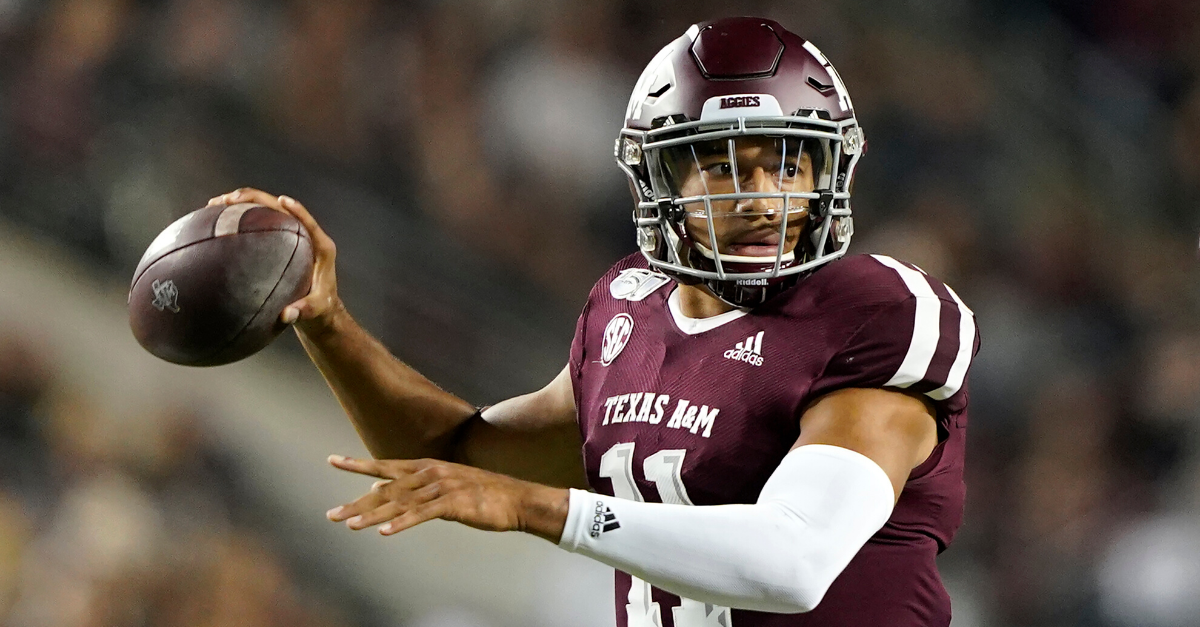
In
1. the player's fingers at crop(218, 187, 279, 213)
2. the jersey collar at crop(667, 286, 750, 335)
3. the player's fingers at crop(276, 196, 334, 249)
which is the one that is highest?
the player's fingers at crop(218, 187, 279, 213)

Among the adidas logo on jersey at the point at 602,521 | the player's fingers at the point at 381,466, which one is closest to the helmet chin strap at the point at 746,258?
the adidas logo on jersey at the point at 602,521

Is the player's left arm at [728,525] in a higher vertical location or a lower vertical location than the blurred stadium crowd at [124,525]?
higher

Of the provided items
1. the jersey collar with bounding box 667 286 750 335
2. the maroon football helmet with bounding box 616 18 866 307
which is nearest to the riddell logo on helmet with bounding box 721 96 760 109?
the maroon football helmet with bounding box 616 18 866 307

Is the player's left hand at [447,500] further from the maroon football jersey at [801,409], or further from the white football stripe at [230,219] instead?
the white football stripe at [230,219]

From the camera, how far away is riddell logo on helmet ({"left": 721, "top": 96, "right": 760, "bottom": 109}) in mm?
1714

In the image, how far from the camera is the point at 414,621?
3.45 m

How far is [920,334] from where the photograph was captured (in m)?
1.53

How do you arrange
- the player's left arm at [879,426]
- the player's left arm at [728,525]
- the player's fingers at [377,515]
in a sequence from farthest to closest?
1. the player's left arm at [879,426]
2. the player's left arm at [728,525]
3. the player's fingers at [377,515]

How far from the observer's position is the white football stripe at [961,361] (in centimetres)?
153

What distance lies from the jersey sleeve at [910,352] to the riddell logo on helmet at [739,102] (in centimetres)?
35

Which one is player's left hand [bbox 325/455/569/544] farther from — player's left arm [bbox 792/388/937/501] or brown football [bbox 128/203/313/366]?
brown football [bbox 128/203/313/366]

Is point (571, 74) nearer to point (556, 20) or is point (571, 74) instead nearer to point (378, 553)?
point (556, 20)

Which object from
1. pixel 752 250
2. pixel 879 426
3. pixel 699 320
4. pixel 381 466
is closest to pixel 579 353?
pixel 699 320

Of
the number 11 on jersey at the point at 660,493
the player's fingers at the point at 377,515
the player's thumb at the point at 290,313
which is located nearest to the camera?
the player's fingers at the point at 377,515
